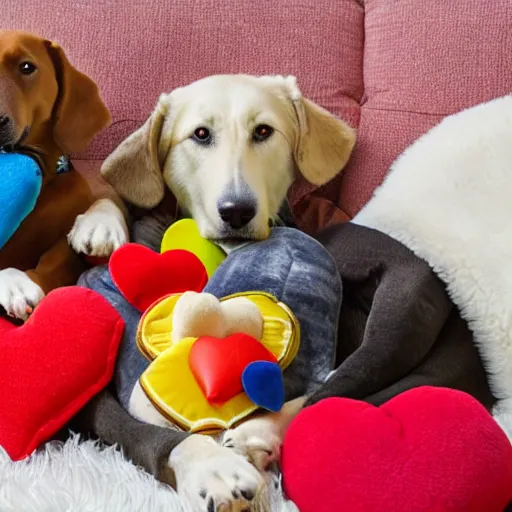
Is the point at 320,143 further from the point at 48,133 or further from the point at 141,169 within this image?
the point at 48,133

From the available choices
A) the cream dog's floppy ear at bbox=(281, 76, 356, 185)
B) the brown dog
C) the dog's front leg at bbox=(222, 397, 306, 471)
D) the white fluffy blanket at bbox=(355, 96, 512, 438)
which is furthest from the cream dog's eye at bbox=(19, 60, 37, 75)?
the dog's front leg at bbox=(222, 397, 306, 471)

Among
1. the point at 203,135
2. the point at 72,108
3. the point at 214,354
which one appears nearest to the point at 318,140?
the point at 203,135

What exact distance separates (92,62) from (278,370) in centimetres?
107

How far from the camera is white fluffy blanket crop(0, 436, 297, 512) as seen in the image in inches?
29.2

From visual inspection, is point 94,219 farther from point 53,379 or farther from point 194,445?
point 194,445

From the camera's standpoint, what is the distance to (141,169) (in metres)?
1.40

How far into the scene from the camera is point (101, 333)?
3.10 feet

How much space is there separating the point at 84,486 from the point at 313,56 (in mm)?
1203

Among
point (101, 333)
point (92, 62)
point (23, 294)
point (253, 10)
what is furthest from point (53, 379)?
point (253, 10)

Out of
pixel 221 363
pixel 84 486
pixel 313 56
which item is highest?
pixel 313 56

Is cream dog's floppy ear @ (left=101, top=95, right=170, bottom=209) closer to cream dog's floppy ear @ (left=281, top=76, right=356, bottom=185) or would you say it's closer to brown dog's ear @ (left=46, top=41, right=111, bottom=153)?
brown dog's ear @ (left=46, top=41, right=111, bottom=153)

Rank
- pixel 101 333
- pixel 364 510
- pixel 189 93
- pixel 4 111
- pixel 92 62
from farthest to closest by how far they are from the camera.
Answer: pixel 92 62 < pixel 189 93 < pixel 4 111 < pixel 101 333 < pixel 364 510

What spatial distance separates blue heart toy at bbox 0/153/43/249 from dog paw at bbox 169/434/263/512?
0.52 m

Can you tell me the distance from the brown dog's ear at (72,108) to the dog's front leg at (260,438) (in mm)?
746
